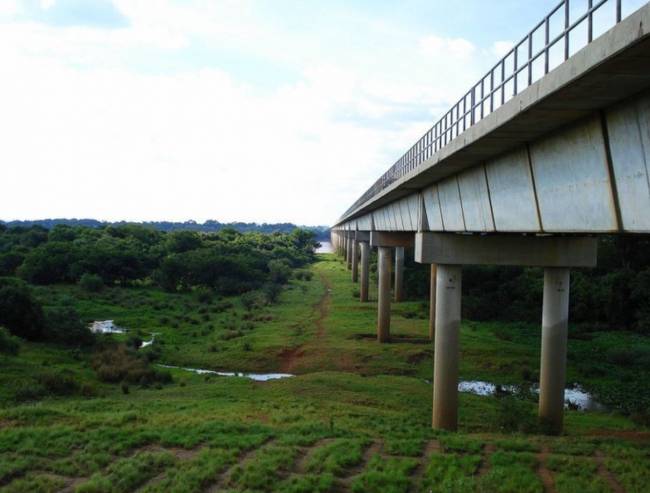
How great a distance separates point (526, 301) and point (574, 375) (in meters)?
19.9

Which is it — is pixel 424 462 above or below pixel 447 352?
below

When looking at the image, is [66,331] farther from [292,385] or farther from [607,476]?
[607,476]

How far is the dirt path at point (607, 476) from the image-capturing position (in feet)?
40.1

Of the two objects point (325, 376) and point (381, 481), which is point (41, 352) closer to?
point (325, 376)

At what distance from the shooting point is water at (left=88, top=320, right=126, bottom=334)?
3872 centimetres

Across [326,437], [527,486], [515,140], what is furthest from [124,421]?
[515,140]

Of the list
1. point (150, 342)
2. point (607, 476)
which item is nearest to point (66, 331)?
point (150, 342)

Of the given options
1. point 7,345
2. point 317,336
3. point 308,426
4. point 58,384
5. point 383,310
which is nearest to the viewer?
point 308,426

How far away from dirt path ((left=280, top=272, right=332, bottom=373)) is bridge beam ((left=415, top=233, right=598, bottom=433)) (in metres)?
12.0

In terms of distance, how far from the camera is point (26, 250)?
71.0m

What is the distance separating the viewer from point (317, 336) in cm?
3688

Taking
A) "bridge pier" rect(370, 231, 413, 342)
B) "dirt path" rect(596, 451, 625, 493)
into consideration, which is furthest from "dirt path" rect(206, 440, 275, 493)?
"bridge pier" rect(370, 231, 413, 342)

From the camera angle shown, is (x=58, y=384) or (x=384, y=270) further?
(x=384, y=270)

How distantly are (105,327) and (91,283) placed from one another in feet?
49.5
